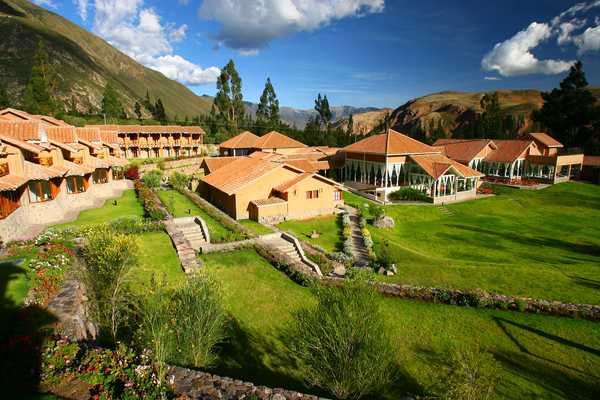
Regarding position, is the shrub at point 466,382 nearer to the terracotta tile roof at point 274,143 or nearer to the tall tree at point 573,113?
the terracotta tile roof at point 274,143

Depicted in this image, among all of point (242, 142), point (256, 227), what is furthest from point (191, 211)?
point (242, 142)

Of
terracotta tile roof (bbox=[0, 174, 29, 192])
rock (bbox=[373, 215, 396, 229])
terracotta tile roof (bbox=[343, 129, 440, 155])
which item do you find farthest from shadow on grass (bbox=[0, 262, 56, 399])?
terracotta tile roof (bbox=[343, 129, 440, 155])

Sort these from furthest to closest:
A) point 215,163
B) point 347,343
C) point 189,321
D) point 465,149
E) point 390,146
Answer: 1. point 465,149
2. point 215,163
3. point 390,146
4. point 189,321
5. point 347,343

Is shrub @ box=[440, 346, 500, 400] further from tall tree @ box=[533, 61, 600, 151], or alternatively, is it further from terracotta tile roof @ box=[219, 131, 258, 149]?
tall tree @ box=[533, 61, 600, 151]

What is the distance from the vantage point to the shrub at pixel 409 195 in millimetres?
39031

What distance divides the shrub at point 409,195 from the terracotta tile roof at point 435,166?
2422mm

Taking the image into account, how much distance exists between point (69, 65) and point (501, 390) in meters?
221

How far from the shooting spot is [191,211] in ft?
95.2

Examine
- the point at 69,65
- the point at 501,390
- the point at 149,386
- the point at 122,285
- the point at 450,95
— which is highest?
the point at 69,65

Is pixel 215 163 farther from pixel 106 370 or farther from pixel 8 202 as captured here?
pixel 106 370

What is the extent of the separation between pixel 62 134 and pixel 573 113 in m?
78.5

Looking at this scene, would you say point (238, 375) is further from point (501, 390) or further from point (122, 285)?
→ point (501, 390)

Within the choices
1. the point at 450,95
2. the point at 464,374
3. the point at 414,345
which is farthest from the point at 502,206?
the point at 450,95

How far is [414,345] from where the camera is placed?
12164 millimetres
